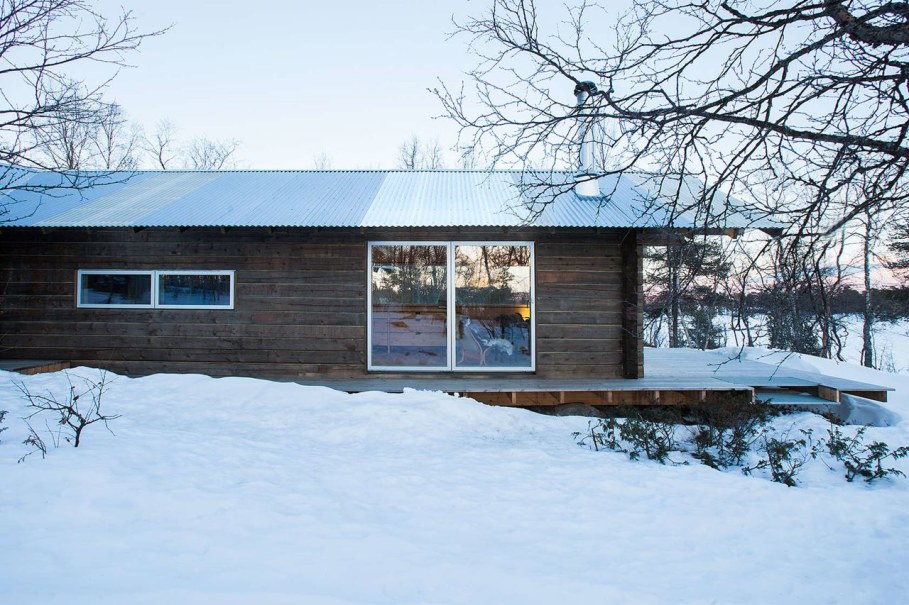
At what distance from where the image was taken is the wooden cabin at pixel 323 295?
7.06 metres

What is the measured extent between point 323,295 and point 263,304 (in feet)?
2.80

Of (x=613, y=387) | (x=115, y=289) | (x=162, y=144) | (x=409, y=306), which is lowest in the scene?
(x=613, y=387)

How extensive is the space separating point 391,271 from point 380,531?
184 inches

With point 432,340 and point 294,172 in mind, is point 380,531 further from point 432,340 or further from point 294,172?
point 294,172

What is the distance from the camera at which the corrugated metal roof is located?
6605 mm

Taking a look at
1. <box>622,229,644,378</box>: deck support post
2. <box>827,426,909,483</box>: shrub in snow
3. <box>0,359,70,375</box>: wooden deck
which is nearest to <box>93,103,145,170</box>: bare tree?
<box>0,359,70,375</box>: wooden deck

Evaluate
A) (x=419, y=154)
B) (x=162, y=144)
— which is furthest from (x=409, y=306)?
(x=162, y=144)

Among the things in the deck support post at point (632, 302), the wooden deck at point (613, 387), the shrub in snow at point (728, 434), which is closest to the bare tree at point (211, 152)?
the wooden deck at point (613, 387)

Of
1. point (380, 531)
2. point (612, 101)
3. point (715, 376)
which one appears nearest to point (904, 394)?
point (715, 376)

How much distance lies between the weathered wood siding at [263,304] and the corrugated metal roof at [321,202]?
0.97 ft

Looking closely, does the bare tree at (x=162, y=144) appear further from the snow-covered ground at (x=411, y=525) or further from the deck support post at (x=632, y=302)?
the deck support post at (x=632, y=302)

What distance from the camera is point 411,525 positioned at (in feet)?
9.45

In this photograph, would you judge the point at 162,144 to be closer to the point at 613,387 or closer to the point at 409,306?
the point at 409,306

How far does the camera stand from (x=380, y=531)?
275cm
